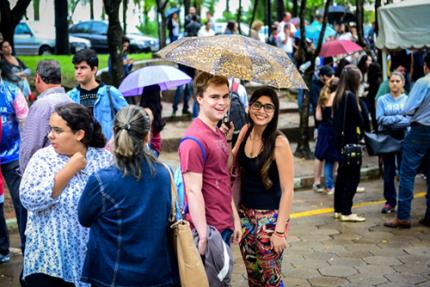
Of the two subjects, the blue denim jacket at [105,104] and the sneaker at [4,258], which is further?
the sneaker at [4,258]

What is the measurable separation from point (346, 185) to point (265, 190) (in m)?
3.89

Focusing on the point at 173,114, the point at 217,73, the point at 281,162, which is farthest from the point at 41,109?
the point at 173,114

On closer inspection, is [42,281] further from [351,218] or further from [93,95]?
[351,218]

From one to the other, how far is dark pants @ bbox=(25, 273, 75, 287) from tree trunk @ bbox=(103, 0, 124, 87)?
6.62 meters

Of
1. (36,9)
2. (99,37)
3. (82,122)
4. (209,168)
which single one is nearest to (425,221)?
(209,168)

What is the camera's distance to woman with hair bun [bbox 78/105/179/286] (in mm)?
3529

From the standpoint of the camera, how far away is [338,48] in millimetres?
14938

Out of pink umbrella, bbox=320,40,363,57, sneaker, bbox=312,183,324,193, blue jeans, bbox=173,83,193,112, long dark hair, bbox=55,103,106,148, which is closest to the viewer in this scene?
long dark hair, bbox=55,103,106,148

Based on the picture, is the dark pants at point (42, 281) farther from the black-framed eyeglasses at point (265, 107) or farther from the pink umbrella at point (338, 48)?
the pink umbrella at point (338, 48)

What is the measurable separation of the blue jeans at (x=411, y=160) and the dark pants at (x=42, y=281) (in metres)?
4.94

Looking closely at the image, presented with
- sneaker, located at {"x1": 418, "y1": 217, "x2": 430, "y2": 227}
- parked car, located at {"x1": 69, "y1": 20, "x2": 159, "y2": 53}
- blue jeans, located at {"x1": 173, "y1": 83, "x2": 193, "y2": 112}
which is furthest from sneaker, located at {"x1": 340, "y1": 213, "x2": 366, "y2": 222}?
parked car, located at {"x1": 69, "y1": 20, "x2": 159, "y2": 53}

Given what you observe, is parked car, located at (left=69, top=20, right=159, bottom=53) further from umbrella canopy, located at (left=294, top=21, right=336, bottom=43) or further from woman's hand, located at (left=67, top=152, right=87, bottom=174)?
woman's hand, located at (left=67, top=152, right=87, bottom=174)

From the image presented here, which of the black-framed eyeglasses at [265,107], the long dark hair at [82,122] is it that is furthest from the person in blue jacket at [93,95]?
the long dark hair at [82,122]

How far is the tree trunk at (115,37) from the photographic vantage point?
10211 millimetres
